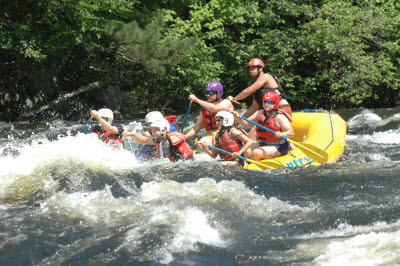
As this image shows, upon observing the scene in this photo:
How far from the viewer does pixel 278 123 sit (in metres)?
7.98

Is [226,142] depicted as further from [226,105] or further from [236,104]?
[236,104]

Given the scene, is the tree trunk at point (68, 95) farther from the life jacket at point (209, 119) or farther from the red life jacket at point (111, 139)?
the life jacket at point (209, 119)

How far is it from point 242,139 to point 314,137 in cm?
158

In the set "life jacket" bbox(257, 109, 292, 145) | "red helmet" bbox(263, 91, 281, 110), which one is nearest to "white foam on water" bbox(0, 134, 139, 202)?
"life jacket" bbox(257, 109, 292, 145)

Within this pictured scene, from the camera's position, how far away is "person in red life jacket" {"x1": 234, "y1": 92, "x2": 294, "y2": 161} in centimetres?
791

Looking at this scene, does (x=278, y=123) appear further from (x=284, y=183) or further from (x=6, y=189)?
(x=6, y=189)

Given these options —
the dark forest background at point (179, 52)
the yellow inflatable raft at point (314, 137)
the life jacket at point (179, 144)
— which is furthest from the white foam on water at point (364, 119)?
the life jacket at point (179, 144)

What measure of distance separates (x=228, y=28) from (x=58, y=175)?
11.8m

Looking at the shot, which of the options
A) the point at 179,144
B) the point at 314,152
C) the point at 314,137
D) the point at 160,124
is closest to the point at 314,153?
the point at 314,152

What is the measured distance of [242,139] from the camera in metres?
7.57

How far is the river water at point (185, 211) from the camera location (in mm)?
4426

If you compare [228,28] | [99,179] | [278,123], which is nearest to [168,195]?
[99,179]

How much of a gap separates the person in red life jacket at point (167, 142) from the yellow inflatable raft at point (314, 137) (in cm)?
95

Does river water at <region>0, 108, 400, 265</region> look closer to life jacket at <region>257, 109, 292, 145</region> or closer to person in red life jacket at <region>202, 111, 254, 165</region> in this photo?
person in red life jacket at <region>202, 111, 254, 165</region>
